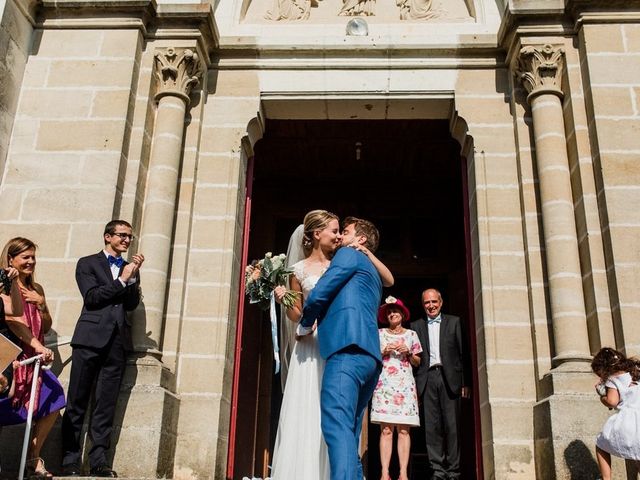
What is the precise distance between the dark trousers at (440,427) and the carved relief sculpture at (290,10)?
415cm

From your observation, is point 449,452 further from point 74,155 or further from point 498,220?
point 74,155

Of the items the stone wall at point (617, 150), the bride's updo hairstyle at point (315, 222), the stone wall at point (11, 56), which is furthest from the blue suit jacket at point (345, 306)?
the stone wall at point (11, 56)

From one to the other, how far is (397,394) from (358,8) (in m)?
4.26

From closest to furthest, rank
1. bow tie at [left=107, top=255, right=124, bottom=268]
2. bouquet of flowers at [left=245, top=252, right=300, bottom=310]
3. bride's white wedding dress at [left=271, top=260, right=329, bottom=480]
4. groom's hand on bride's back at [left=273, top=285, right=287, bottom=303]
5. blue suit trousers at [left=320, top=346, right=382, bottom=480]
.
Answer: blue suit trousers at [left=320, top=346, right=382, bottom=480], bride's white wedding dress at [left=271, top=260, right=329, bottom=480], groom's hand on bride's back at [left=273, top=285, right=287, bottom=303], bouquet of flowers at [left=245, top=252, right=300, bottom=310], bow tie at [left=107, top=255, right=124, bottom=268]

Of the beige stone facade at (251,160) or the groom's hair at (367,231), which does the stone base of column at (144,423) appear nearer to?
the beige stone facade at (251,160)

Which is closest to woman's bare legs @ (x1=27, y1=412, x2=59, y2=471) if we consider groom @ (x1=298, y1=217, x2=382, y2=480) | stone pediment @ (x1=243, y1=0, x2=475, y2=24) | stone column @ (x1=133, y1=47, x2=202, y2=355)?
stone column @ (x1=133, y1=47, x2=202, y2=355)

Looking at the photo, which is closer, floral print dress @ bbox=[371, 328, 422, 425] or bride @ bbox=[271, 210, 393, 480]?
bride @ bbox=[271, 210, 393, 480]

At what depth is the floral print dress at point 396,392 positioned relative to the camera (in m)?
5.81

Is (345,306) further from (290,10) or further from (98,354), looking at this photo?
(290,10)

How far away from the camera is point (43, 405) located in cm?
467

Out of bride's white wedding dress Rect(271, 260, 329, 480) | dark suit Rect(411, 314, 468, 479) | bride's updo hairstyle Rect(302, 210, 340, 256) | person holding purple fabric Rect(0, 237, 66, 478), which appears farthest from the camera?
dark suit Rect(411, 314, 468, 479)

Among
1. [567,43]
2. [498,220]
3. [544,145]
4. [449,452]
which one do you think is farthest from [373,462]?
[567,43]

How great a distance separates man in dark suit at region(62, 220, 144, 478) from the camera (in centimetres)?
487

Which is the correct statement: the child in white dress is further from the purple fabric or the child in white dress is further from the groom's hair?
the purple fabric
